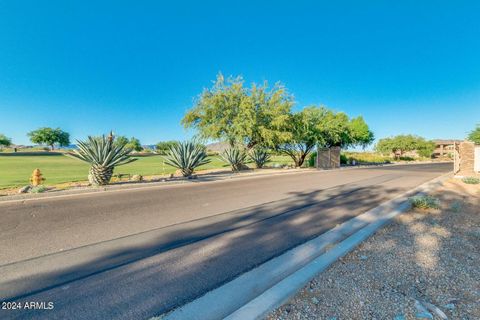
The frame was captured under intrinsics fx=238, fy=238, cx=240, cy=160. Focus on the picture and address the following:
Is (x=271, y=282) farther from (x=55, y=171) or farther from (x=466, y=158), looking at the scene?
(x=55, y=171)

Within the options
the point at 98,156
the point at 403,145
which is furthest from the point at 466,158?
the point at 403,145

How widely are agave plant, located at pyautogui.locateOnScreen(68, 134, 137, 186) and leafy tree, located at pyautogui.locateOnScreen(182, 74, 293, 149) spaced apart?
11.5m

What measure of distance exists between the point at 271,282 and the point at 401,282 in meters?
1.55

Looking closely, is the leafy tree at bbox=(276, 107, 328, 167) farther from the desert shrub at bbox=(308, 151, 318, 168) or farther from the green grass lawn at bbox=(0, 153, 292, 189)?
the green grass lawn at bbox=(0, 153, 292, 189)

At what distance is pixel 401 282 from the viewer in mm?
2867

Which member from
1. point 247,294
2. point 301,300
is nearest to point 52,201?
point 247,294

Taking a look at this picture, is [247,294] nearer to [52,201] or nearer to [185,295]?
[185,295]

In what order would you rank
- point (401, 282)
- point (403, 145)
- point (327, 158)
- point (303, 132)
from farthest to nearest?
point (403, 145)
point (327, 158)
point (303, 132)
point (401, 282)

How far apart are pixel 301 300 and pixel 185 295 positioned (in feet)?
4.26

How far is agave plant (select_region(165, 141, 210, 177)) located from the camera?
1474 cm

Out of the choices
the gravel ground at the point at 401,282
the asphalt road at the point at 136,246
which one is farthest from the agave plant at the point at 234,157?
the gravel ground at the point at 401,282

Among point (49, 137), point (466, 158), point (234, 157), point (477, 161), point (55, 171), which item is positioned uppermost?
point (49, 137)

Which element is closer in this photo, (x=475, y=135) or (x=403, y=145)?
(x=475, y=135)

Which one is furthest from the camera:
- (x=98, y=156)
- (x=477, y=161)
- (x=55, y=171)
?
(x=55, y=171)
